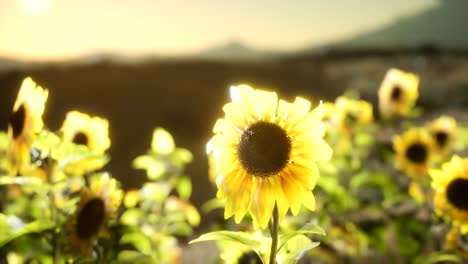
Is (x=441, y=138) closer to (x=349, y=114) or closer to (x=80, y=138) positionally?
(x=349, y=114)

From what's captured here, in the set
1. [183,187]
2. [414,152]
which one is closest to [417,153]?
→ [414,152]


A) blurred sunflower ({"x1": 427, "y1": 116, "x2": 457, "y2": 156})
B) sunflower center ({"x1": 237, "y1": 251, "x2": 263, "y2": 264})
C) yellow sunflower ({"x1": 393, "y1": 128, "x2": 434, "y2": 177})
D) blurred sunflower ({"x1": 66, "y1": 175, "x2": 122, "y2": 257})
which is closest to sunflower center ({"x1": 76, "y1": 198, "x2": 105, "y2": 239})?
blurred sunflower ({"x1": 66, "y1": 175, "x2": 122, "y2": 257})

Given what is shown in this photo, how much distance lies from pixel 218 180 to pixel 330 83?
18.7 meters

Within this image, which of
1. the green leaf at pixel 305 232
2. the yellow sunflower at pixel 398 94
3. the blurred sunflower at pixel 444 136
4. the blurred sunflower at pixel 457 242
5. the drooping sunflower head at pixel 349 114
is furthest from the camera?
the yellow sunflower at pixel 398 94

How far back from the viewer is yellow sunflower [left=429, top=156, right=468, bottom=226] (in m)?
1.89

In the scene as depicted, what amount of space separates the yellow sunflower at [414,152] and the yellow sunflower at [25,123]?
2131mm

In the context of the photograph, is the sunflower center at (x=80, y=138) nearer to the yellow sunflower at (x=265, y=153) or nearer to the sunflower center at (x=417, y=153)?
the yellow sunflower at (x=265, y=153)

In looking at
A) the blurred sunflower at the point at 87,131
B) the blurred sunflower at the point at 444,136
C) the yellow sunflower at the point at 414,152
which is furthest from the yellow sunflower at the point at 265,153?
the blurred sunflower at the point at 444,136

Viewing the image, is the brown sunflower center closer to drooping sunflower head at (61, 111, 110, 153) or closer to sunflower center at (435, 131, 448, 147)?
sunflower center at (435, 131, 448, 147)

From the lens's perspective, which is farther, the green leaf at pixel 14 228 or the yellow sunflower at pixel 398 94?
the yellow sunflower at pixel 398 94

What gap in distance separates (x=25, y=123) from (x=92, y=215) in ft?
1.06

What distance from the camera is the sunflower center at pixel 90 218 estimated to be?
1.49 meters

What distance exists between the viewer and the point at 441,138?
324 centimetres

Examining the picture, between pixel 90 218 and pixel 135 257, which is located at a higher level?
pixel 90 218
